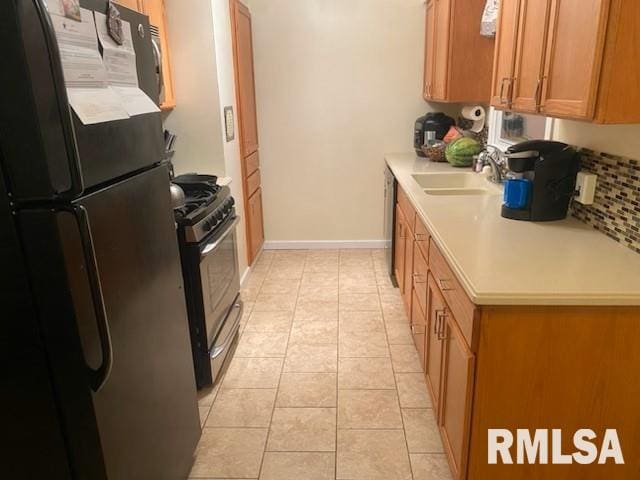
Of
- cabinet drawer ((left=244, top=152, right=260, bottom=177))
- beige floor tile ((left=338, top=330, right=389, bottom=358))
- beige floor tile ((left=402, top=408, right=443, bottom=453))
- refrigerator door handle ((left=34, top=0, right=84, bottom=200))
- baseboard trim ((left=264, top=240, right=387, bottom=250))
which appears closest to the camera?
refrigerator door handle ((left=34, top=0, right=84, bottom=200))

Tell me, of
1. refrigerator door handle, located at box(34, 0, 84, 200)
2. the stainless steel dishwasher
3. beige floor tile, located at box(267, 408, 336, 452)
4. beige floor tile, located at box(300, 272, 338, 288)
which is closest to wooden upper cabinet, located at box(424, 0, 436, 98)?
the stainless steel dishwasher

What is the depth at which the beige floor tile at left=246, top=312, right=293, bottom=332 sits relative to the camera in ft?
10.3

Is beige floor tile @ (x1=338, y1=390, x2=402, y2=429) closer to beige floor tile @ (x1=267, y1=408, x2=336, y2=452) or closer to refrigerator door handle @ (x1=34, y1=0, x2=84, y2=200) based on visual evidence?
beige floor tile @ (x1=267, y1=408, x2=336, y2=452)

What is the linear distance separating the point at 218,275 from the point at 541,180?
1.66m

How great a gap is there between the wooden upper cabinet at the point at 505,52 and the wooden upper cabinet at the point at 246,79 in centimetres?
204

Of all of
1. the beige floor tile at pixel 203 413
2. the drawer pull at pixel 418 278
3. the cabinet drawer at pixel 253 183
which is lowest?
the beige floor tile at pixel 203 413

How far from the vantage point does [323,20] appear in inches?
162

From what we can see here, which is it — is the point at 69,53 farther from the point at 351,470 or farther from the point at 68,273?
the point at 351,470

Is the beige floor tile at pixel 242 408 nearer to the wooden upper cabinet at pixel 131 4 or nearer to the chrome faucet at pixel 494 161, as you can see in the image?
the chrome faucet at pixel 494 161

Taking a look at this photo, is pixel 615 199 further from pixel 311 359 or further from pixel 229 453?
pixel 229 453

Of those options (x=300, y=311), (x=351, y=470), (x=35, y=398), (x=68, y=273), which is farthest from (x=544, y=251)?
(x=300, y=311)

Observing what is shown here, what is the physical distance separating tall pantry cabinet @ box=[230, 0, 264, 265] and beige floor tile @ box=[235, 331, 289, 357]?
1112 millimetres

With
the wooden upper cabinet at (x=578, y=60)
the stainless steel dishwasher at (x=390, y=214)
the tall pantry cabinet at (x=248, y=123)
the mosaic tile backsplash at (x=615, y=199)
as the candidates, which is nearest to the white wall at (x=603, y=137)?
the mosaic tile backsplash at (x=615, y=199)

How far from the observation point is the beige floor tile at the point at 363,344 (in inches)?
110
